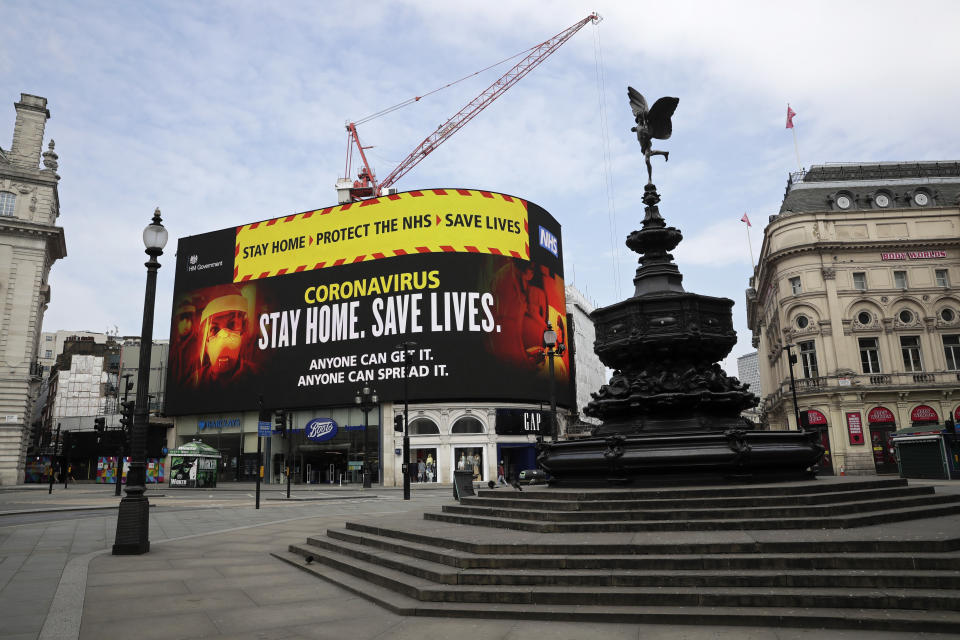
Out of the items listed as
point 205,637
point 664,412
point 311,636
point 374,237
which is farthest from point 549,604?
point 374,237

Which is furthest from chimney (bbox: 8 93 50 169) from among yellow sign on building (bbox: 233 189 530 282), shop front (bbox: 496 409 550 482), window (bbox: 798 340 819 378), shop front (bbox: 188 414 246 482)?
window (bbox: 798 340 819 378)

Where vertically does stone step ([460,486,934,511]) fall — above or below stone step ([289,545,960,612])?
above

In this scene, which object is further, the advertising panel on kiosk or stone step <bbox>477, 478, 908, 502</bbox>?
the advertising panel on kiosk

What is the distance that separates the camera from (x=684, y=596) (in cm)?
604

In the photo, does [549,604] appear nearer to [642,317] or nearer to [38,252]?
[642,317]

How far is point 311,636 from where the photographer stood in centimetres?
574

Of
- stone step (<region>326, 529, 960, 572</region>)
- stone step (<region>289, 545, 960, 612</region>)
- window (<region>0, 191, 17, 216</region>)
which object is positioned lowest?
stone step (<region>289, 545, 960, 612</region>)

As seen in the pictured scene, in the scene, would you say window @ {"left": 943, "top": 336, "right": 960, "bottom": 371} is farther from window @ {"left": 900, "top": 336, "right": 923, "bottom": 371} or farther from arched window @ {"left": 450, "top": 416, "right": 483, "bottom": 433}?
arched window @ {"left": 450, "top": 416, "right": 483, "bottom": 433}

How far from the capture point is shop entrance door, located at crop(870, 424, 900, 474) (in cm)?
4212

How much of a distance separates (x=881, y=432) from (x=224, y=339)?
171 ft

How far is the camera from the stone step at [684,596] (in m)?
5.56

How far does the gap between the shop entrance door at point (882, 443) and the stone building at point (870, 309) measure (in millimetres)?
70

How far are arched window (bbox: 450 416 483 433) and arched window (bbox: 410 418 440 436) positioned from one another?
1.50m

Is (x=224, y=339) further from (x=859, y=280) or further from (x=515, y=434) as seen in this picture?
(x=859, y=280)
